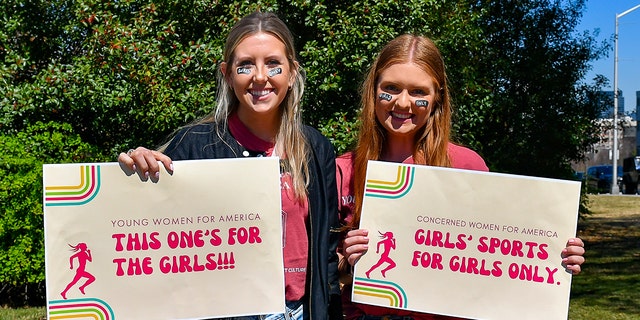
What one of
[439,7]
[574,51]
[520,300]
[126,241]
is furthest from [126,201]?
[574,51]

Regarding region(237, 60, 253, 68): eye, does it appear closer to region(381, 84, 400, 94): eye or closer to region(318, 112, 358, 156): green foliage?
region(381, 84, 400, 94): eye

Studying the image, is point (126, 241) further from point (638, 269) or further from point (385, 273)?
point (638, 269)

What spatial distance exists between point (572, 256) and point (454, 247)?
469 mm

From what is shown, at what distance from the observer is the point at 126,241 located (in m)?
2.72

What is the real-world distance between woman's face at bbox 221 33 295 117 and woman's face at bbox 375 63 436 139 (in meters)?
0.44

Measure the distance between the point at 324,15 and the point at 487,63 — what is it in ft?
14.4

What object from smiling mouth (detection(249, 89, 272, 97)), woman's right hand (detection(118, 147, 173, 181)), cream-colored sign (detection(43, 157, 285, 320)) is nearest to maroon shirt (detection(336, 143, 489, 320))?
cream-colored sign (detection(43, 157, 285, 320))

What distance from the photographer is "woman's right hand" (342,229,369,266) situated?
2.90 m

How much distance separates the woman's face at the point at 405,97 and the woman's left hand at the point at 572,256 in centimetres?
79

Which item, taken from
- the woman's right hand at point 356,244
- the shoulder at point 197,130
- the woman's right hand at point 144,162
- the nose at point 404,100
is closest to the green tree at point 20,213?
the shoulder at point 197,130

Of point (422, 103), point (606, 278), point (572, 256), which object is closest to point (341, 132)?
point (422, 103)

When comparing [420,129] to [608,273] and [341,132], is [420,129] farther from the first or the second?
[608,273]

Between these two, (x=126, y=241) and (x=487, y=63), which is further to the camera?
(x=487, y=63)

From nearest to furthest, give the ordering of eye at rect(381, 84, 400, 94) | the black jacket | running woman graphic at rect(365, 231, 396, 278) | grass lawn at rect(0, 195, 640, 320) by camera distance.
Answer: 1. the black jacket
2. running woman graphic at rect(365, 231, 396, 278)
3. eye at rect(381, 84, 400, 94)
4. grass lawn at rect(0, 195, 640, 320)
